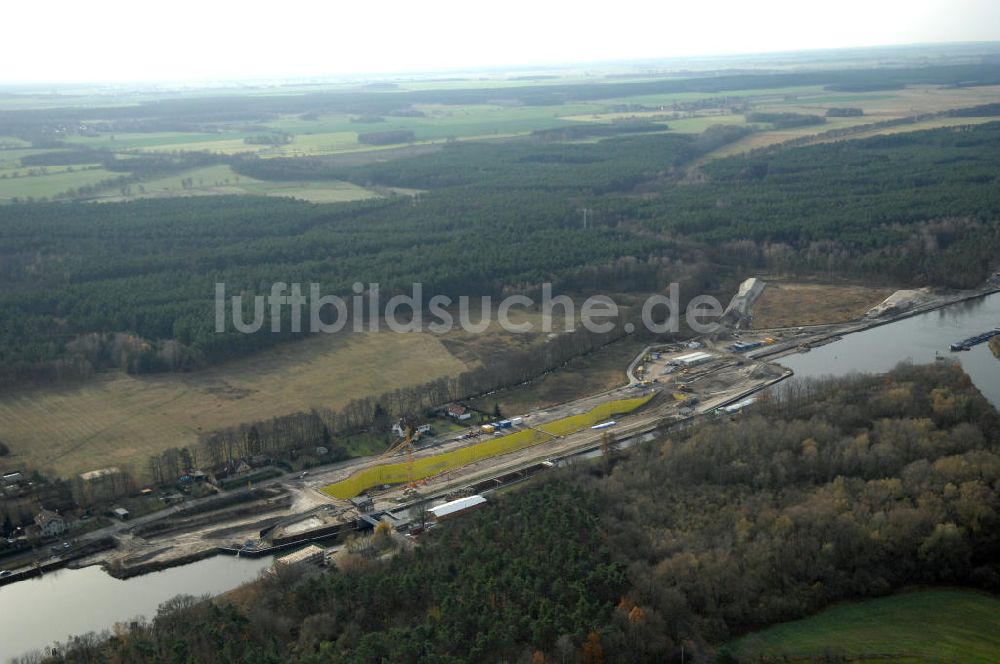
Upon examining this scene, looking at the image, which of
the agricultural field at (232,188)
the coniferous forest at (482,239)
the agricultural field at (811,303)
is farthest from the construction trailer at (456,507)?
the agricultural field at (232,188)

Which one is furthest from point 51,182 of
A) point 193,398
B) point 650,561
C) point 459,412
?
point 650,561

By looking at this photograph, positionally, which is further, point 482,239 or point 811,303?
point 482,239

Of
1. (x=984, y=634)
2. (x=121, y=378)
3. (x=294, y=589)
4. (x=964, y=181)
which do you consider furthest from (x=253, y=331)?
(x=964, y=181)

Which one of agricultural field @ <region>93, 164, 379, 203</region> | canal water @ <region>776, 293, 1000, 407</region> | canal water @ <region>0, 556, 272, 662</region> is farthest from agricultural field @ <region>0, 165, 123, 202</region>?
canal water @ <region>776, 293, 1000, 407</region>

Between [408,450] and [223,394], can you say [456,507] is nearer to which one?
[408,450]

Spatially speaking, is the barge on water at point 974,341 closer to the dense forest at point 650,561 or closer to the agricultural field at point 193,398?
the dense forest at point 650,561

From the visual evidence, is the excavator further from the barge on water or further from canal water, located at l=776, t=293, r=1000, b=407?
the barge on water

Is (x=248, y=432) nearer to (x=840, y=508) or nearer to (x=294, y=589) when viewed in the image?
(x=294, y=589)
